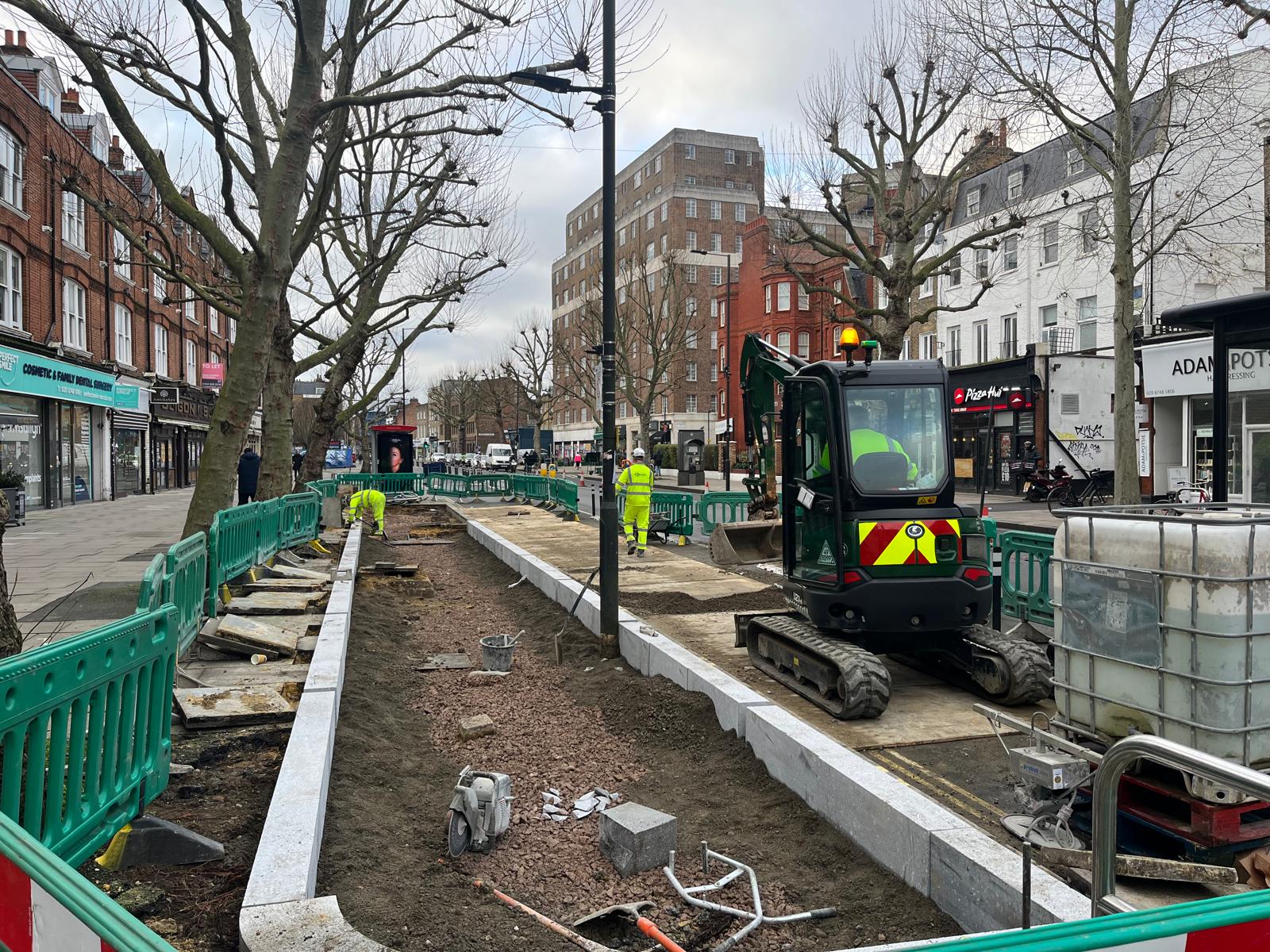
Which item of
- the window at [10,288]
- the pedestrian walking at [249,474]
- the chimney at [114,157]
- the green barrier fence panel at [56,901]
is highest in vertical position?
the chimney at [114,157]

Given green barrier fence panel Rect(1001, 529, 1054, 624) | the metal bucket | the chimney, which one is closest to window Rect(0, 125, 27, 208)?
the chimney

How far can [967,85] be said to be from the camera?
722 inches

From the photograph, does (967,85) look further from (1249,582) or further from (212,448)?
(1249,582)

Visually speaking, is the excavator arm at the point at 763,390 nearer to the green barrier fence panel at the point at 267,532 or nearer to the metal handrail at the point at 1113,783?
the metal handrail at the point at 1113,783

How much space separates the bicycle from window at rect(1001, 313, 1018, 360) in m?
8.29

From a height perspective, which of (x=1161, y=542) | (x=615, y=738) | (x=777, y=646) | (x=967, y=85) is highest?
(x=967, y=85)

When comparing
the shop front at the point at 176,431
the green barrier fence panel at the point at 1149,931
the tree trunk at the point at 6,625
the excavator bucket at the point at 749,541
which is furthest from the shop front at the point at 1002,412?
the green barrier fence panel at the point at 1149,931

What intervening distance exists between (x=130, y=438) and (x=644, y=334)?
30.6 metres

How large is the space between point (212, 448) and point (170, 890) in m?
7.40

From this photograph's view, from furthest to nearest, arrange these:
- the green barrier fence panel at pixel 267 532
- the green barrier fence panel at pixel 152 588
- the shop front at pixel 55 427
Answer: the shop front at pixel 55 427, the green barrier fence panel at pixel 267 532, the green barrier fence panel at pixel 152 588

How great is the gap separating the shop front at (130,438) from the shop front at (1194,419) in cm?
3101

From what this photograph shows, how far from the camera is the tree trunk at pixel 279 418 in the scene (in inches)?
703

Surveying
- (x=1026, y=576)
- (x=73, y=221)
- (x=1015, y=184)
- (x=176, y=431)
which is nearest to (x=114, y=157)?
(x=73, y=221)

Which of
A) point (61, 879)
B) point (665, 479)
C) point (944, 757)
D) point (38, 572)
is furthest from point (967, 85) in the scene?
point (665, 479)
